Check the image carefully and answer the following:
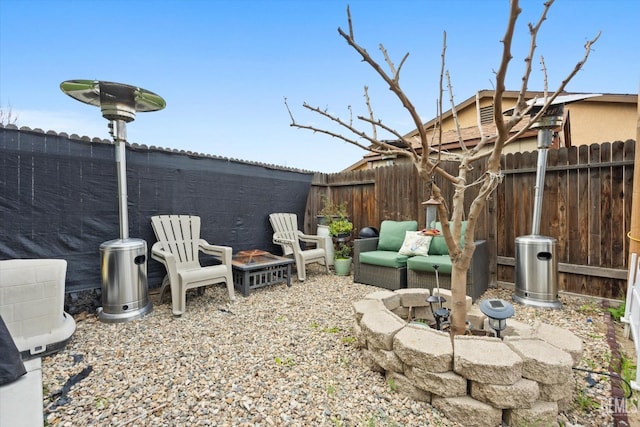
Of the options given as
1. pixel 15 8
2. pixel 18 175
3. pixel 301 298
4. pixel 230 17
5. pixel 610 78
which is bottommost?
pixel 301 298

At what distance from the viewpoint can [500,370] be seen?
49.9 inches

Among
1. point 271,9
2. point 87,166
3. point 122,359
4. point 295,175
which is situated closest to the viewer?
point 122,359

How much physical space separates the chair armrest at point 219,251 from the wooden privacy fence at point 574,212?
111 inches

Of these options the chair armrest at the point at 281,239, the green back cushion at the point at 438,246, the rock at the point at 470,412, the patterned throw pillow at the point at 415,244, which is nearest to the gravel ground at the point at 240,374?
the rock at the point at 470,412

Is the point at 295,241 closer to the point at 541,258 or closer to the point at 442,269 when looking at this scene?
the point at 442,269

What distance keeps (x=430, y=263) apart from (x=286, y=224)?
2339mm

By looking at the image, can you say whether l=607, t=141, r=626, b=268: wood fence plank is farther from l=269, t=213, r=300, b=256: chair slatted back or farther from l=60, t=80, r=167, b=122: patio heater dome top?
l=60, t=80, r=167, b=122: patio heater dome top

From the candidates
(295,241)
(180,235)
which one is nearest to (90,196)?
(180,235)

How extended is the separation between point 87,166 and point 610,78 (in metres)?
6.37

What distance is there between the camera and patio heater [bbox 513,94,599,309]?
2.79 m

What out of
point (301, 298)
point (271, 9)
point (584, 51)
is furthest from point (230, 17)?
point (584, 51)

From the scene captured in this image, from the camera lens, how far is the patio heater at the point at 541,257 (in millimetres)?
2789

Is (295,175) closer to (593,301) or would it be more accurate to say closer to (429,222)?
(429,222)

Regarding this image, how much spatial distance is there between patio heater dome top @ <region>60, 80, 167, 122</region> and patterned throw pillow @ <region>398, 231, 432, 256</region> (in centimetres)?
319
